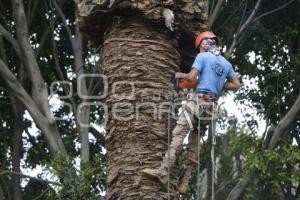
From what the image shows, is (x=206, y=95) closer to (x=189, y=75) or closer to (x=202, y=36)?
(x=189, y=75)

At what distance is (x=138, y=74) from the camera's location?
605 centimetres

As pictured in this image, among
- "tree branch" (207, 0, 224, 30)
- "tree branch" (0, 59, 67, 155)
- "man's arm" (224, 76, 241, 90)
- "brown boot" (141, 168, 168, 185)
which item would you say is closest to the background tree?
"tree branch" (0, 59, 67, 155)

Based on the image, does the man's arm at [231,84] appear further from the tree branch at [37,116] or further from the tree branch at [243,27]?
the tree branch at [243,27]

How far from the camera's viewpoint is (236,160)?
16.5 m

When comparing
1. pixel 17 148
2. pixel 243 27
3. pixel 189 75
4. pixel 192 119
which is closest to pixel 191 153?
pixel 192 119

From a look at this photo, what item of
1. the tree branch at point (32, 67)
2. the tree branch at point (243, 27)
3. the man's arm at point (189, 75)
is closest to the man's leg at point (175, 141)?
the man's arm at point (189, 75)

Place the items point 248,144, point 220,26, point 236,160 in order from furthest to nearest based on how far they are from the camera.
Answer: point 236,160 < point 220,26 < point 248,144

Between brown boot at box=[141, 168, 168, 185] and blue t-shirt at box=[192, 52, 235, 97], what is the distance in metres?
1.00

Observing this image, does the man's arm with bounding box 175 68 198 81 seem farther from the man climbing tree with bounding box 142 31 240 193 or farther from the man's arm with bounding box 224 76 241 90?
the man's arm with bounding box 224 76 241 90

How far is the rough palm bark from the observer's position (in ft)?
19.0

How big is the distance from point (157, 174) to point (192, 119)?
852 mm

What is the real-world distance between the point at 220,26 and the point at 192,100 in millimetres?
7605

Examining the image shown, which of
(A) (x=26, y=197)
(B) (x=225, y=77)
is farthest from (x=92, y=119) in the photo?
(B) (x=225, y=77)

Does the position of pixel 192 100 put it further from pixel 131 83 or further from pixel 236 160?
pixel 236 160
